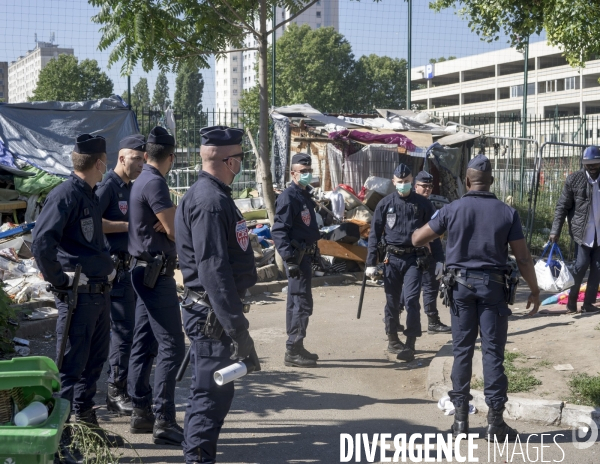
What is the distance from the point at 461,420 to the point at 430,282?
12.0 feet

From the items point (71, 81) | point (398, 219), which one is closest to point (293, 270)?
point (398, 219)

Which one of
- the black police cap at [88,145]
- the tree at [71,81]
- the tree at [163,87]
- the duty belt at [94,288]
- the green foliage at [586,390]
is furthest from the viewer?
the tree at [71,81]

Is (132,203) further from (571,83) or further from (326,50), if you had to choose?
(326,50)

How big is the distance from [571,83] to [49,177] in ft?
198

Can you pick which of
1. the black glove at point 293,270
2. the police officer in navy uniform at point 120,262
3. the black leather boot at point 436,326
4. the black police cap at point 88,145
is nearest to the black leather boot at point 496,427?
the black glove at point 293,270

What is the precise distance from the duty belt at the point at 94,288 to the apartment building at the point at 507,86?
172 feet

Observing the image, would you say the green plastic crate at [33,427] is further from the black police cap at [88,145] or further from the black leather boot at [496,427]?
the black leather boot at [496,427]

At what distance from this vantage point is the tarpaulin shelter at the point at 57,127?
13664mm

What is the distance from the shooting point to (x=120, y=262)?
609cm

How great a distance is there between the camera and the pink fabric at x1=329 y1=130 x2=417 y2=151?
15.4 metres

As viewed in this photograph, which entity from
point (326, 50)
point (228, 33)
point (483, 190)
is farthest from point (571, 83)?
point (483, 190)

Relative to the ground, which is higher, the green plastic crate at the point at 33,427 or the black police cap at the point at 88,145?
the black police cap at the point at 88,145

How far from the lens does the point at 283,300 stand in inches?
445

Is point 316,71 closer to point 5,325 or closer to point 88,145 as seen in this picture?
point 5,325
